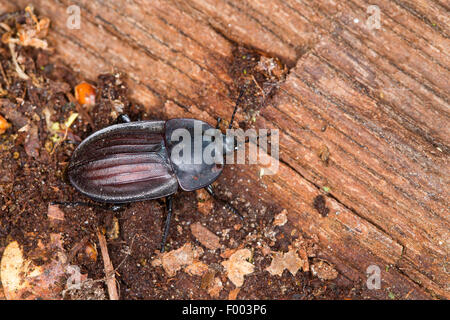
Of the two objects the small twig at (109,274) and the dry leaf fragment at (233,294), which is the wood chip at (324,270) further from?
the small twig at (109,274)

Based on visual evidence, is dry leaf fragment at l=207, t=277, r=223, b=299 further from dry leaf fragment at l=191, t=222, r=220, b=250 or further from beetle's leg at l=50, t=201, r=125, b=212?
beetle's leg at l=50, t=201, r=125, b=212

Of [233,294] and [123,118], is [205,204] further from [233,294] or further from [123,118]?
[123,118]

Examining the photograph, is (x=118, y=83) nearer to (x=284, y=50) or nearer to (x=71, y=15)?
(x=71, y=15)

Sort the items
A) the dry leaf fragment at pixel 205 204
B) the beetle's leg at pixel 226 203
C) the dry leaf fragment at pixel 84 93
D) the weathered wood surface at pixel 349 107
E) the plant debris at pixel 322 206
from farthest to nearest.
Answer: the dry leaf fragment at pixel 84 93 < the dry leaf fragment at pixel 205 204 < the beetle's leg at pixel 226 203 < the plant debris at pixel 322 206 < the weathered wood surface at pixel 349 107

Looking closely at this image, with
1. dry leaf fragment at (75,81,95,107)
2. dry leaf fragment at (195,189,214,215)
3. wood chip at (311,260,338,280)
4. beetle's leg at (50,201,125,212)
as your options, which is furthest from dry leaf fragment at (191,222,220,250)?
dry leaf fragment at (75,81,95,107)

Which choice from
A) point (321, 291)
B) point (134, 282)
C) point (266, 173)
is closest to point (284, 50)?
point (266, 173)

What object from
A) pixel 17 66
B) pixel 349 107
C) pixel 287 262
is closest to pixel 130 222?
pixel 287 262

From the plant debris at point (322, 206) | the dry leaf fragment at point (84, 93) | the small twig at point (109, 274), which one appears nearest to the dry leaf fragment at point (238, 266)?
the plant debris at point (322, 206)
